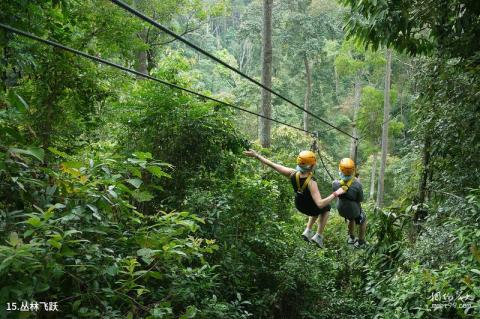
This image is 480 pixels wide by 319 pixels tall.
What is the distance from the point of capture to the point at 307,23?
26.1 metres

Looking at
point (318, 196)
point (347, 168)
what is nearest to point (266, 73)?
point (347, 168)

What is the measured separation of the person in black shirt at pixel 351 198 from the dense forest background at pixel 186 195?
386 millimetres

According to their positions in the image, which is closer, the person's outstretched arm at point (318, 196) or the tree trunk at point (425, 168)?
the person's outstretched arm at point (318, 196)

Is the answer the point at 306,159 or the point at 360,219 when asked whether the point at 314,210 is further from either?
the point at 360,219

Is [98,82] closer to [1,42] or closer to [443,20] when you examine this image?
[1,42]

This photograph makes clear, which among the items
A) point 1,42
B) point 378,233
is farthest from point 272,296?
point 1,42

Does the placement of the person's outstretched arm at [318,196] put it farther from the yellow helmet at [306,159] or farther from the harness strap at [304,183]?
the yellow helmet at [306,159]

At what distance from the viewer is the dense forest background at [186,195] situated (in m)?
2.96

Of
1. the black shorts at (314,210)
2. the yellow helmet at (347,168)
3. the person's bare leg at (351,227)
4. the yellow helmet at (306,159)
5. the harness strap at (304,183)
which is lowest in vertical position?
the person's bare leg at (351,227)

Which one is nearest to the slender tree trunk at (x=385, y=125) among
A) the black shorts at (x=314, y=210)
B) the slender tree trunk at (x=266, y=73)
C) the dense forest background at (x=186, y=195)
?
the slender tree trunk at (x=266, y=73)

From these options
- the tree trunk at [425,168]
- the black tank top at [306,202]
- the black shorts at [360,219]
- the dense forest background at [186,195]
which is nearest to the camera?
the dense forest background at [186,195]

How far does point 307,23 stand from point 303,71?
15.4 feet

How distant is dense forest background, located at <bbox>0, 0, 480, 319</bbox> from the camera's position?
2961 mm

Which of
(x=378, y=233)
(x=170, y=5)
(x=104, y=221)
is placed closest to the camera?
(x=104, y=221)
